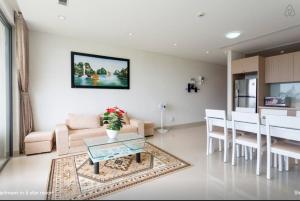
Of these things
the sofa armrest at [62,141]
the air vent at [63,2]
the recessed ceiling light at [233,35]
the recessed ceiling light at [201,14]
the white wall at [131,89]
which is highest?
the air vent at [63,2]

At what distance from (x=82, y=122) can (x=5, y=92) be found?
4.89 ft

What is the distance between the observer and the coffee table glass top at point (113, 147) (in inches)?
93.6

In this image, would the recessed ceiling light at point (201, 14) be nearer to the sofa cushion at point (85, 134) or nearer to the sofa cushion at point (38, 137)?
the sofa cushion at point (85, 134)

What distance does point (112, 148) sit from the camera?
8.62 ft

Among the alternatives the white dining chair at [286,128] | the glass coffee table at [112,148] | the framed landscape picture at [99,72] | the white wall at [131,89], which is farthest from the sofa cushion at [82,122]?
the white dining chair at [286,128]

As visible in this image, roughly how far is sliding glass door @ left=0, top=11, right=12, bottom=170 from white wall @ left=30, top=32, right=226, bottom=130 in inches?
21.3

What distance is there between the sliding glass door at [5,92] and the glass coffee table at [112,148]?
160 cm

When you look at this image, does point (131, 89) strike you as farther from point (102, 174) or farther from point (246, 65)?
point (246, 65)

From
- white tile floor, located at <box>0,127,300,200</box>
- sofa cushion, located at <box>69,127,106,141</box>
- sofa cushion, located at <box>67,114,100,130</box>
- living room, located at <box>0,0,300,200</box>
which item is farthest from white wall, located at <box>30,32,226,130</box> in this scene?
white tile floor, located at <box>0,127,300,200</box>

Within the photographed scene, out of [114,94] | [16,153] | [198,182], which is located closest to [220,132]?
[198,182]

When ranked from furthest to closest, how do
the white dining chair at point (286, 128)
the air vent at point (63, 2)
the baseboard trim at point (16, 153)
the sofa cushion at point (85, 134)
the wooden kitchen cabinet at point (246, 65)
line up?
the wooden kitchen cabinet at point (246, 65), the sofa cushion at point (85, 134), the baseboard trim at point (16, 153), the air vent at point (63, 2), the white dining chair at point (286, 128)

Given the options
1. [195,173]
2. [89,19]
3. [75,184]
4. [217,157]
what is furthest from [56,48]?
[217,157]

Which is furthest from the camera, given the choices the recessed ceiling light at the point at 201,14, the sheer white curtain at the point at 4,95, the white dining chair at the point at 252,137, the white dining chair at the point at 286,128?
the sheer white curtain at the point at 4,95

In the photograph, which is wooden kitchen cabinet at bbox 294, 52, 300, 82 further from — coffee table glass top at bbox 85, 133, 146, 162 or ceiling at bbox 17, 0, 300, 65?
coffee table glass top at bbox 85, 133, 146, 162
